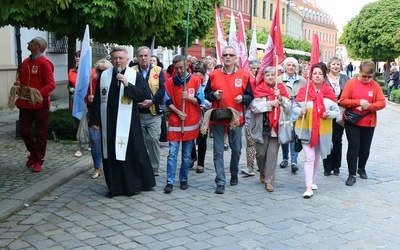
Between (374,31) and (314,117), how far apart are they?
37.1 meters

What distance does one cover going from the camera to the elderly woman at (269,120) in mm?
7465

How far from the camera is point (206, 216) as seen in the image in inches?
243

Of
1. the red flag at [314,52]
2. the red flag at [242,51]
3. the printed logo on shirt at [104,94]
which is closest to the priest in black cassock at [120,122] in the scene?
the printed logo on shirt at [104,94]

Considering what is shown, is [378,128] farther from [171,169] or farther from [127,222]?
[127,222]

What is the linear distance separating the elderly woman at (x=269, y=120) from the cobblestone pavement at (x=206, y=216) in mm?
369

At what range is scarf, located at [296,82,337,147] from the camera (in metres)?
7.30

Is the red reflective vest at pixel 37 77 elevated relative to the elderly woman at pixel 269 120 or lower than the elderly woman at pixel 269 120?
elevated

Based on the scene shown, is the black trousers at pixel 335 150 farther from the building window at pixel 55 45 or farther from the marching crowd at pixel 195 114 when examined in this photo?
the building window at pixel 55 45

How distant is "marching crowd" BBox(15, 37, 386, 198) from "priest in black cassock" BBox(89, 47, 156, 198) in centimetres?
1

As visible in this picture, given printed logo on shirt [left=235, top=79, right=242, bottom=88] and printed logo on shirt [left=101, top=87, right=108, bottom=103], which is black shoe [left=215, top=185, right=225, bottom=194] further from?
printed logo on shirt [left=101, top=87, right=108, bottom=103]

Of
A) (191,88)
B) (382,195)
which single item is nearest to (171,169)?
(191,88)

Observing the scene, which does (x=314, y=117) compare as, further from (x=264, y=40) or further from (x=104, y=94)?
(x=264, y=40)

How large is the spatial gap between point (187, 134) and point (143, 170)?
0.76m

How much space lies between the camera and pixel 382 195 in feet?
24.2
